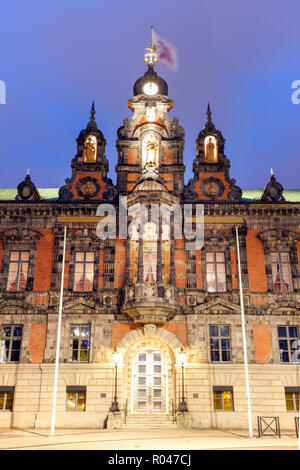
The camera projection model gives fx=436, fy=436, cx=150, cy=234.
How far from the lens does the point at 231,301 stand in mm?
26078

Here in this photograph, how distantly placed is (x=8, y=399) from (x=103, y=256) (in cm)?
977

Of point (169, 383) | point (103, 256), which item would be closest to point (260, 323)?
point (169, 383)

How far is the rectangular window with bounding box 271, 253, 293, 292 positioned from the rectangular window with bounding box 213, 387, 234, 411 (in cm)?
669

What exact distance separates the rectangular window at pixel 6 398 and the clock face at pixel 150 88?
21.9 m

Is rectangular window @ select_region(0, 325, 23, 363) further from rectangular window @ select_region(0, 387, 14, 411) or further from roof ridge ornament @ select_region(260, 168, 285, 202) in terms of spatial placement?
roof ridge ornament @ select_region(260, 168, 285, 202)

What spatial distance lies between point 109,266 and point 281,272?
10.6 metres

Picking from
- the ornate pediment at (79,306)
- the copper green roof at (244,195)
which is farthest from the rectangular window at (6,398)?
the copper green roof at (244,195)

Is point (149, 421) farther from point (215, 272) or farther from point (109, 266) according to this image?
point (215, 272)

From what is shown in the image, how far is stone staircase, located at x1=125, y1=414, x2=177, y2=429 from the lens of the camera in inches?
914

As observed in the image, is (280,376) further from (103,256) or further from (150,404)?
(103,256)

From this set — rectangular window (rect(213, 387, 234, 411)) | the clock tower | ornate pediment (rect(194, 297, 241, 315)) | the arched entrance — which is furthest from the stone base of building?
the clock tower

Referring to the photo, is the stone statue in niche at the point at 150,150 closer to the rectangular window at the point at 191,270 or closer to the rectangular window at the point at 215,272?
the rectangular window at the point at 191,270

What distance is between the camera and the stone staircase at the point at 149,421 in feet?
76.2

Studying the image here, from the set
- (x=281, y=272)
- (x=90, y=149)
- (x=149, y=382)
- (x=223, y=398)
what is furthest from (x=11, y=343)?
(x=281, y=272)
